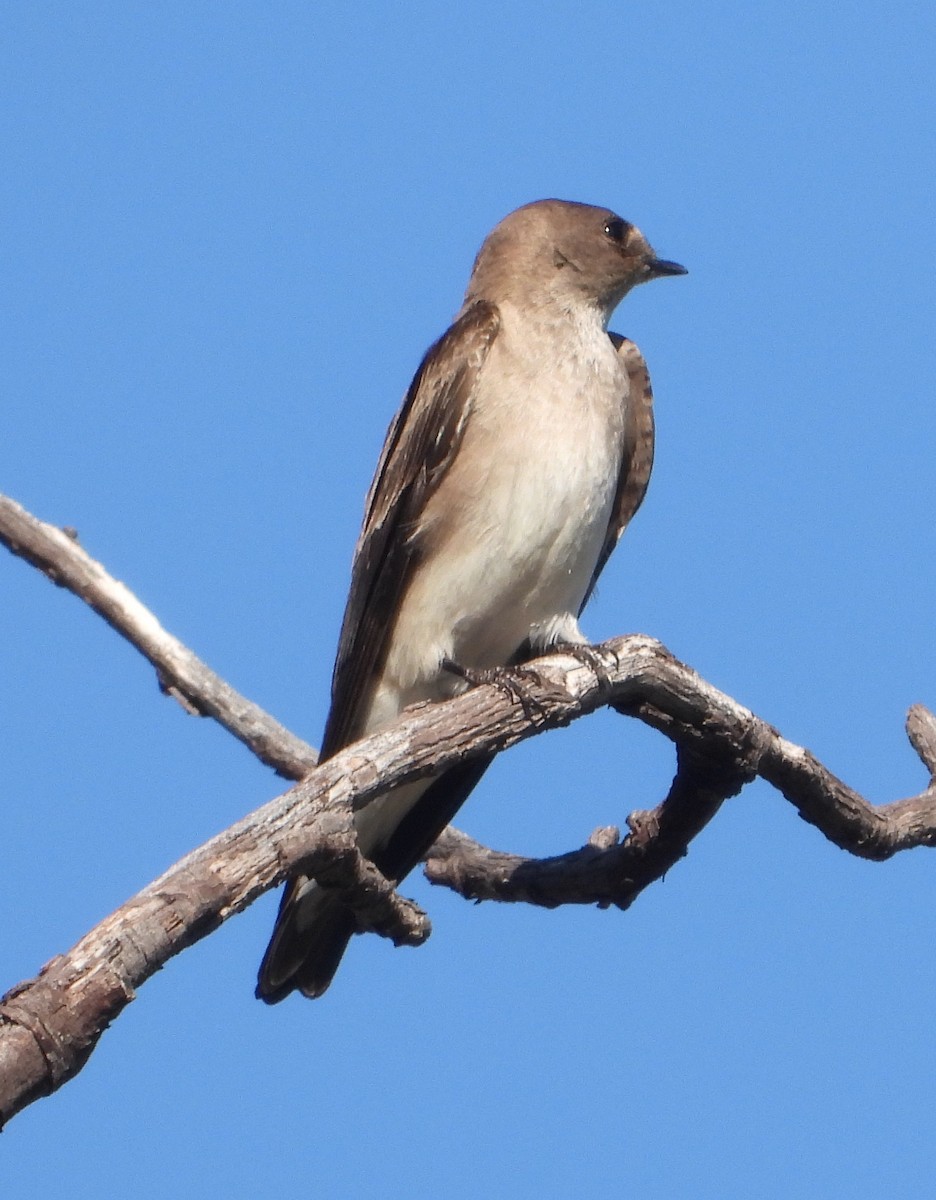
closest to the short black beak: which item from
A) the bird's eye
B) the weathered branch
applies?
the bird's eye

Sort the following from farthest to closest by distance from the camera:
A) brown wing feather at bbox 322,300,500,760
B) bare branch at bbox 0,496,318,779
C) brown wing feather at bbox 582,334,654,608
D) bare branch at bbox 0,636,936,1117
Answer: bare branch at bbox 0,496,318,779 < brown wing feather at bbox 582,334,654,608 < brown wing feather at bbox 322,300,500,760 < bare branch at bbox 0,636,936,1117

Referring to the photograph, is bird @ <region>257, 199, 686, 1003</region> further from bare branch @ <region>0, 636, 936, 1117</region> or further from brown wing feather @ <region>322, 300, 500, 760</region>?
bare branch @ <region>0, 636, 936, 1117</region>

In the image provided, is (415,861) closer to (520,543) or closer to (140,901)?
(520,543)

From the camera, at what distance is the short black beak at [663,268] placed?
832 cm

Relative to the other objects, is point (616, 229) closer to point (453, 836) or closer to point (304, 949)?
point (453, 836)

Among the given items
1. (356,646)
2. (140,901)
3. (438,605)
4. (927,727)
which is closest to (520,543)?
(438,605)

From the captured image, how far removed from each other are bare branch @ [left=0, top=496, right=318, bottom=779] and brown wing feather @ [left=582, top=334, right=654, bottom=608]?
158 cm

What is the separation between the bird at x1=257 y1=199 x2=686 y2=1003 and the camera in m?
6.91

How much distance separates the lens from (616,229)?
8.27 m

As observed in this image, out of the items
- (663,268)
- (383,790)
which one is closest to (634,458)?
(663,268)

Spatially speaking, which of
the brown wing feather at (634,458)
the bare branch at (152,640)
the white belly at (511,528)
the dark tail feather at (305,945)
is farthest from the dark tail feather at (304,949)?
the brown wing feather at (634,458)

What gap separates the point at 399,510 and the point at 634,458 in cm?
119

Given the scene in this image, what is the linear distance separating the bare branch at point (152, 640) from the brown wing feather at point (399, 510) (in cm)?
80

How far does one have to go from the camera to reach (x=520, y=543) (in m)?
6.86
